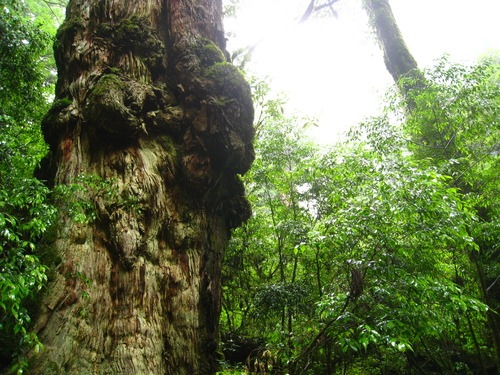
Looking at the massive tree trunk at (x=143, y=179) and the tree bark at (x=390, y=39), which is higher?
the tree bark at (x=390, y=39)

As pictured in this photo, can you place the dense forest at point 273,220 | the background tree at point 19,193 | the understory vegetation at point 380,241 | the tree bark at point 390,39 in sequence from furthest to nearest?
the tree bark at point 390,39
the understory vegetation at point 380,241
the dense forest at point 273,220
the background tree at point 19,193

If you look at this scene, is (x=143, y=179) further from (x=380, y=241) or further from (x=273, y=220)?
(x=273, y=220)

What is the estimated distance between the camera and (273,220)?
8336 mm

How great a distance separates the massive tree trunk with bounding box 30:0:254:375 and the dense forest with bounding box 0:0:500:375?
0.09 feet

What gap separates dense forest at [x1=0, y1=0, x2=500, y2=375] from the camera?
3307mm

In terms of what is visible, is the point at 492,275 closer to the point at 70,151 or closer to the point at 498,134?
the point at 498,134

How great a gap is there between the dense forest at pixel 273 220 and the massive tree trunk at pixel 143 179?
28 millimetres

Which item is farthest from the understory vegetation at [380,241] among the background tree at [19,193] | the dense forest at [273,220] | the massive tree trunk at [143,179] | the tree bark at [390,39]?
the tree bark at [390,39]

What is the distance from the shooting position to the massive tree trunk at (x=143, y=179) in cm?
343

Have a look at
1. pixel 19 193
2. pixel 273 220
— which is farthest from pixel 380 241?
pixel 273 220

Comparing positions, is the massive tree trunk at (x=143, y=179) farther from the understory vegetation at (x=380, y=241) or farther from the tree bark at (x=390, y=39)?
Result: the tree bark at (x=390, y=39)

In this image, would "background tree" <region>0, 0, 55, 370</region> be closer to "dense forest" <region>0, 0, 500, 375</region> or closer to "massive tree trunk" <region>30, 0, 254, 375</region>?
"dense forest" <region>0, 0, 500, 375</region>

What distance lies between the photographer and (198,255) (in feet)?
15.6

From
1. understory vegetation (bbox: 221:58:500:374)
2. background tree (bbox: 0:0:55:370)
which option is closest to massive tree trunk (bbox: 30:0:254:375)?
background tree (bbox: 0:0:55:370)
